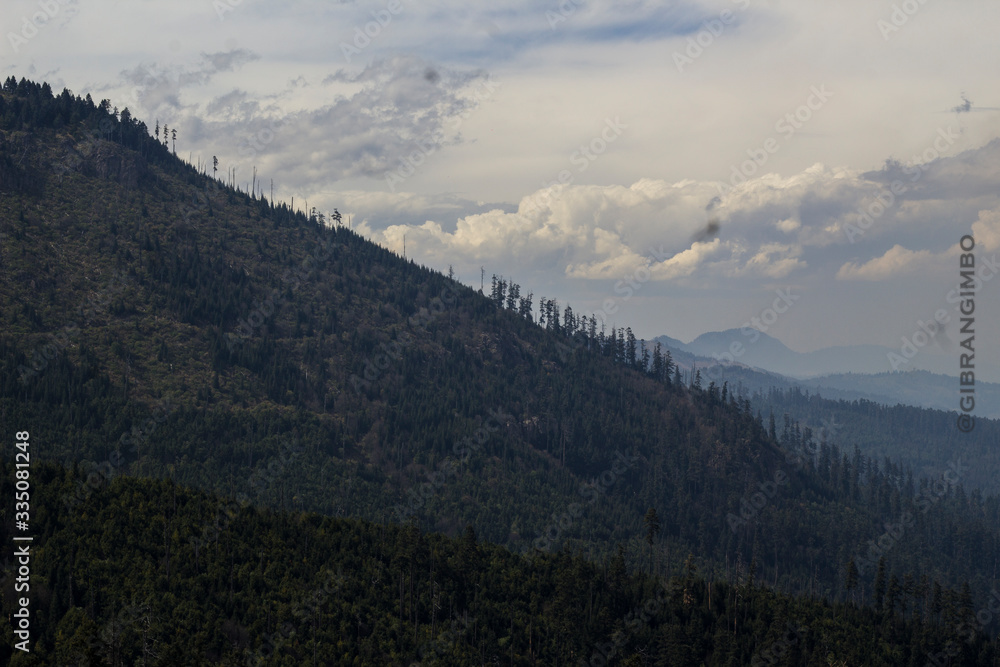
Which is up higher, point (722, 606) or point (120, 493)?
point (120, 493)

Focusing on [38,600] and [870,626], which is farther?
[870,626]

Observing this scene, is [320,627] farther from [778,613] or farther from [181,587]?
[778,613]

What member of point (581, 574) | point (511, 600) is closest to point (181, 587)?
point (511, 600)

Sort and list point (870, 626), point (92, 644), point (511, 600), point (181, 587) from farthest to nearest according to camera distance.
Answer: point (870, 626)
point (511, 600)
point (181, 587)
point (92, 644)

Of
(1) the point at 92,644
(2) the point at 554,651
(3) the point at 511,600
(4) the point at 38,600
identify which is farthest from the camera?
(3) the point at 511,600

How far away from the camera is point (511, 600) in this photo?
15762 cm

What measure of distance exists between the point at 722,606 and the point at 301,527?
87.7 m

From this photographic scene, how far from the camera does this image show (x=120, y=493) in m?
152

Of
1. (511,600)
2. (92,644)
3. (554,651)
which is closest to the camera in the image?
(92,644)

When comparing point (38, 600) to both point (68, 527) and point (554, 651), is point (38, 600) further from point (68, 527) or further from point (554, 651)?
point (554, 651)

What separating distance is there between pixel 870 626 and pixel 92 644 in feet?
491

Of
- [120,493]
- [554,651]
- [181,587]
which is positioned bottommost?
[554,651]

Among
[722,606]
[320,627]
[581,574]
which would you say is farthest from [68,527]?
[722,606]

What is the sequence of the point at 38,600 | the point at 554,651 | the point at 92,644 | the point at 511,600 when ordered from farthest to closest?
the point at 511,600 → the point at 554,651 → the point at 38,600 → the point at 92,644
